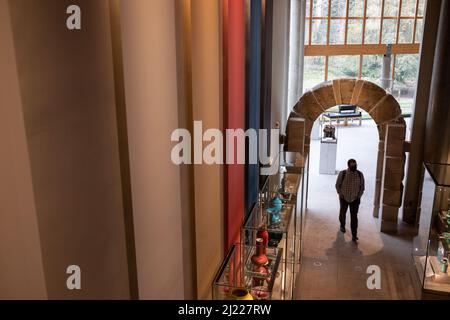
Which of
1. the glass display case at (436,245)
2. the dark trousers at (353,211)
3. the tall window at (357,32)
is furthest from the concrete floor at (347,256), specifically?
the tall window at (357,32)

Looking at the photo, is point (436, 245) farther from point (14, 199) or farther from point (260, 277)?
point (14, 199)

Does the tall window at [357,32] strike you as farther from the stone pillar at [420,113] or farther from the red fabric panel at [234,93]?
the red fabric panel at [234,93]

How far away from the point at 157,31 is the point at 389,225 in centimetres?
700

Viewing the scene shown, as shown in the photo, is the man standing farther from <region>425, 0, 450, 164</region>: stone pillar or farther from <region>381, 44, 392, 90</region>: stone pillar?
<region>381, 44, 392, 90</region>: stone pillar

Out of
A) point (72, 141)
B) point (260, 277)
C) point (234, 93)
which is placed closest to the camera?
point (72, 141)

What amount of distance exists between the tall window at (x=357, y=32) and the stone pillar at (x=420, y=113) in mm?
9291

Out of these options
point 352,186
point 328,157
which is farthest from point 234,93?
point 328,157

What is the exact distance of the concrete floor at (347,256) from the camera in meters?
6.77

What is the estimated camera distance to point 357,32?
1814 centimetres

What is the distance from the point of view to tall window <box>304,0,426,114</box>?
17859mm

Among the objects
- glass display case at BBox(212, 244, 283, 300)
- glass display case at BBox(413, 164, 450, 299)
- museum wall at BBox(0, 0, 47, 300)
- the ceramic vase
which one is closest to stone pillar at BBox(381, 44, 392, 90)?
glass display case at BBox(413, 164, 450, 299)

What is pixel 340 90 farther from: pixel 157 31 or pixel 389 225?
pixel 157 31

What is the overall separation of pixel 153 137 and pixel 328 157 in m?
9.85
